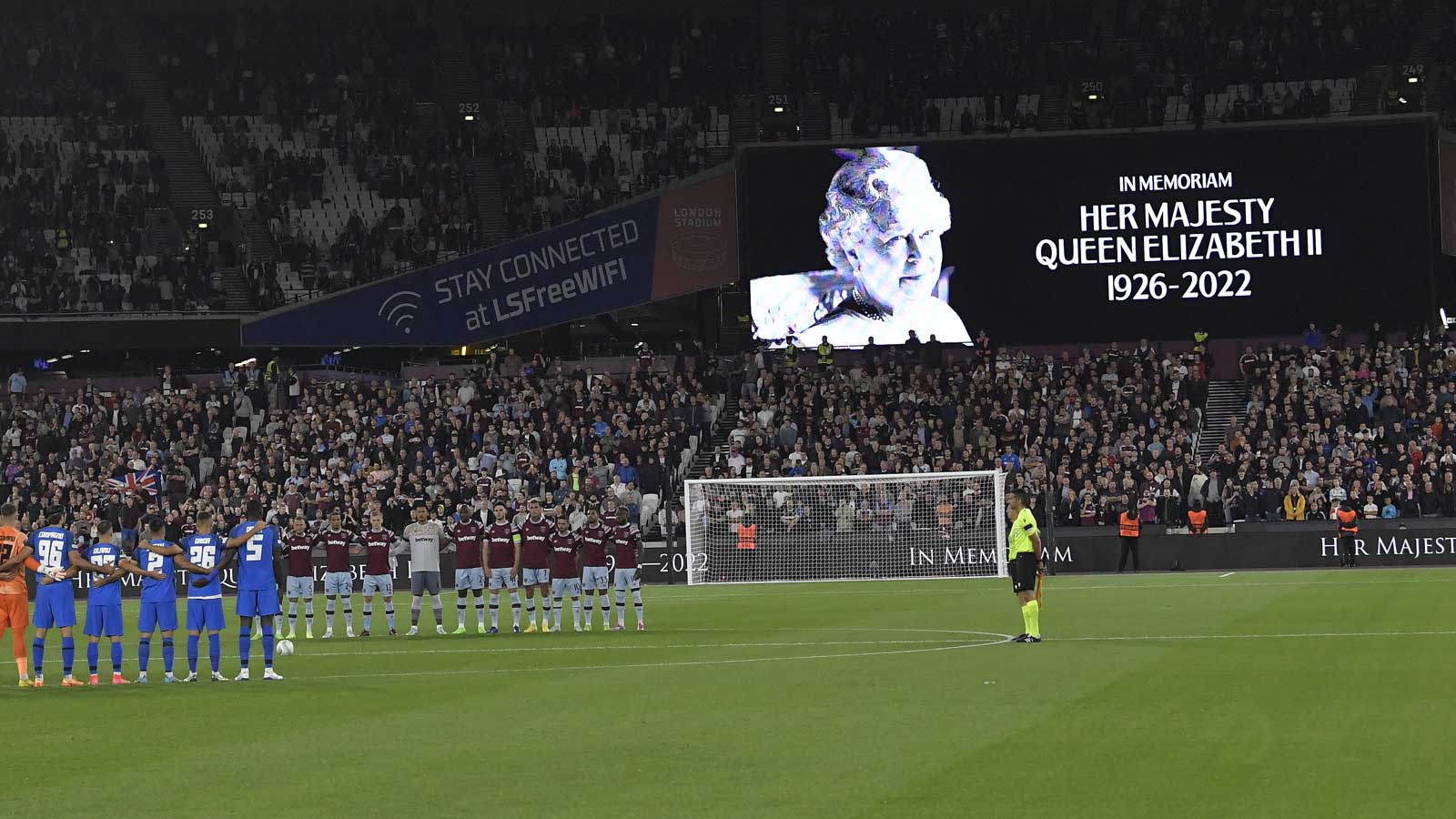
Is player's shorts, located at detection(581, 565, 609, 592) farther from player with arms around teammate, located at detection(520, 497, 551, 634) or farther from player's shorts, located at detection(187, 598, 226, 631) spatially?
player's shorts, located at detection(187, 598, 226, 631)

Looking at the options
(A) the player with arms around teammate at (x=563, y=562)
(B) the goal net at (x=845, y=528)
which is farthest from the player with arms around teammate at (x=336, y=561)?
(B) the goal net at (x=845, y=528)

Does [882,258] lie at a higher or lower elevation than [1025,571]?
higher

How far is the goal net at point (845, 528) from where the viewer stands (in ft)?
131

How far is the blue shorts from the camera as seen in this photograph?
22.0m

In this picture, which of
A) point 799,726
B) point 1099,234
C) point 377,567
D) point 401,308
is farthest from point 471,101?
point 799,726

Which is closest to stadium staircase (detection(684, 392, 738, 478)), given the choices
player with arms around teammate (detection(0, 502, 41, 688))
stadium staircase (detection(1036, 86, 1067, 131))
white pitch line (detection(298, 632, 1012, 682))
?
stadium staircase (detection(1036, 86, 1067, 131))

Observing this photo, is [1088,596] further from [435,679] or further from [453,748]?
[453,748]

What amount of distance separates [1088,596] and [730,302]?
22.2 m

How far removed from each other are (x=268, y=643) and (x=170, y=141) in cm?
4152

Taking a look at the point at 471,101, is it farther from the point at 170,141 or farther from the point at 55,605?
the point at 55,605

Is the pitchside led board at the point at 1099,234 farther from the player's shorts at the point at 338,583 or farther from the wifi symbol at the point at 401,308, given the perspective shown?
the player's shorts at the point at 338,583

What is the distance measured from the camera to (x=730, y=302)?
53656 mm

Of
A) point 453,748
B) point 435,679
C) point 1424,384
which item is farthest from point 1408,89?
point 453,748

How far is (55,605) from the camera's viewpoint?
72.4ft
